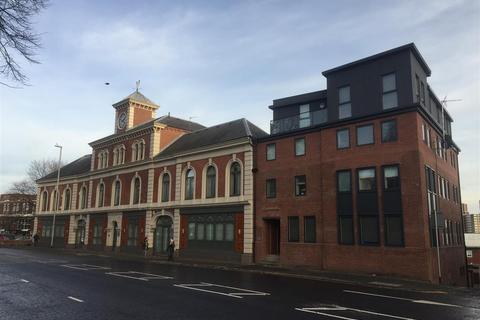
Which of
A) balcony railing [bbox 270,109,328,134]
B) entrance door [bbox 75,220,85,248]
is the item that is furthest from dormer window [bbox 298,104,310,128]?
entrance door [bbox 75,220,85,248]

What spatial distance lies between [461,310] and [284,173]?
16.9 meters

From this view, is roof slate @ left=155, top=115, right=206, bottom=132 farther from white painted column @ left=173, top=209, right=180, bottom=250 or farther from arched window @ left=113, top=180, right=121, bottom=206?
white painted column @ left=173, top=209, right=180, bottom=250

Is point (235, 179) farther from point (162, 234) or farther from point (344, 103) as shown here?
point (344, 103)

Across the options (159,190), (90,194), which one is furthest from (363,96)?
(90,194)

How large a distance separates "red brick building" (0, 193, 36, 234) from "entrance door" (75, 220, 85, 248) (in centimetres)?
3383

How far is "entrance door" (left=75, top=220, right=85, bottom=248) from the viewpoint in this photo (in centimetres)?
4859

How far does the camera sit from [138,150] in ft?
140

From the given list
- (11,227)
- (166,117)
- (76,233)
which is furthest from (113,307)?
(11,227)

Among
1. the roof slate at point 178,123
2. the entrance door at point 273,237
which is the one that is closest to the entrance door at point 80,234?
the roof slate at point 178,123

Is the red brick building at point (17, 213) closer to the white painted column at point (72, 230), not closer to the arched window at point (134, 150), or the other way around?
the white painted column at point (72, 230)

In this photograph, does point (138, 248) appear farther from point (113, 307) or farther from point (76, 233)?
point (113, 307)

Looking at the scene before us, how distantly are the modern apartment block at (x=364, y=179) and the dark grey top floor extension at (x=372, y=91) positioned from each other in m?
0.06

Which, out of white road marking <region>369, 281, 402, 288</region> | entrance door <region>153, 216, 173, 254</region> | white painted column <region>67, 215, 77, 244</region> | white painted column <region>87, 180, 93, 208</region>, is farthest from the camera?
white painted column <region>67, 215, 77, 244</region>

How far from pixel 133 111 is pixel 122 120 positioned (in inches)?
81.7
